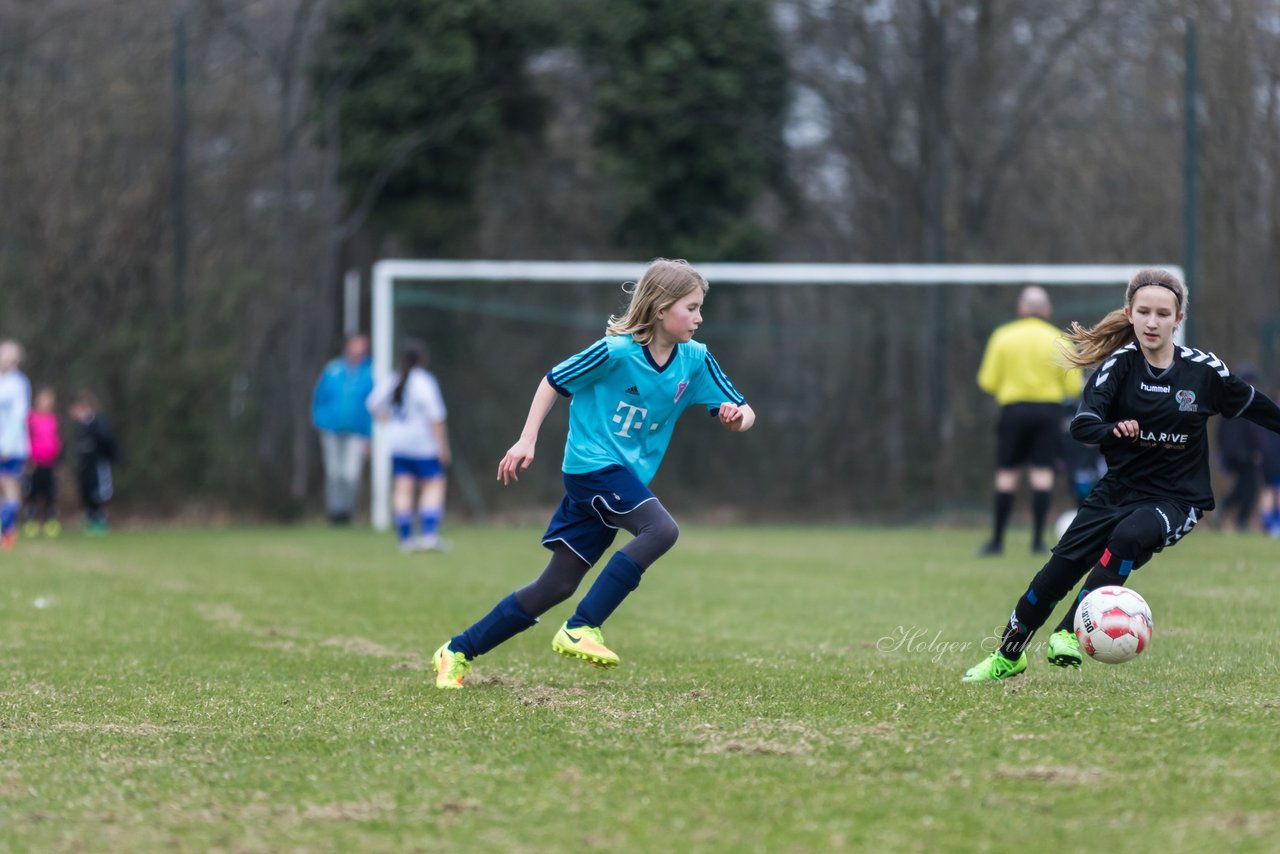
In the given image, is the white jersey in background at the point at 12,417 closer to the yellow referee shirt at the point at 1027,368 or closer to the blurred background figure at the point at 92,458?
the blurred background figure at the point at 92,458

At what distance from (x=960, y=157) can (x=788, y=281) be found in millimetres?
5738

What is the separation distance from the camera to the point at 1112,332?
6.18m

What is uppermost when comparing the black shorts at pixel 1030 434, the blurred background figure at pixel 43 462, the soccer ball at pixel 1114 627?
the black shorts at pixel 1030 434

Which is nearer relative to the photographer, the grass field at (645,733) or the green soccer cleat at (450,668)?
the grass field at (645,733)

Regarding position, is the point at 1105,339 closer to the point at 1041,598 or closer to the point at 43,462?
the point at 1041,598

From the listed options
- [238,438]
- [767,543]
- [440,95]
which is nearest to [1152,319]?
[767,543]

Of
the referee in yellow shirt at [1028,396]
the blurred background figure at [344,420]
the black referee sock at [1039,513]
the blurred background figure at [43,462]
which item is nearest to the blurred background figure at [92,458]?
the blurred background figure at [43,462]

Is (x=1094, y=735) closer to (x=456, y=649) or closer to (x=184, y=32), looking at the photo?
(x=456, y=649)

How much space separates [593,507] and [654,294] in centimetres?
86

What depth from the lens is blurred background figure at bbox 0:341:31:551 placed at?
1524 centimetres

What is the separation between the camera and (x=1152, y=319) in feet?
19.2

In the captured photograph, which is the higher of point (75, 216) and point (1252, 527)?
point (75, 216)

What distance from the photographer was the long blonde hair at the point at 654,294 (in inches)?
237

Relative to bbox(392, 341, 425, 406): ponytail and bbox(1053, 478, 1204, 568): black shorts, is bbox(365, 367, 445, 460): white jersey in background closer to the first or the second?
bbox(392, 341, 425, 406): ponytail
